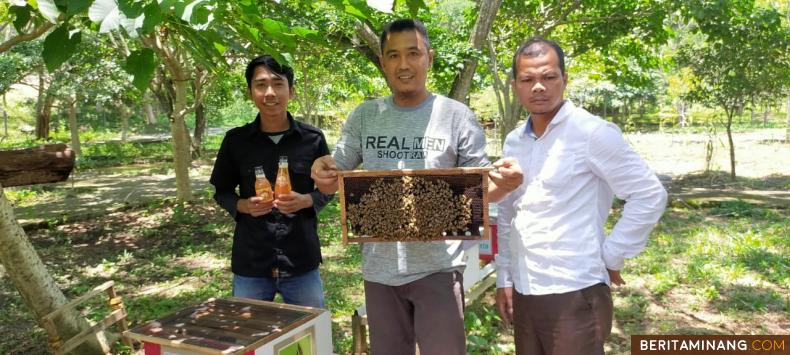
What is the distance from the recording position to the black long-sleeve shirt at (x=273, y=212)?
3.54m

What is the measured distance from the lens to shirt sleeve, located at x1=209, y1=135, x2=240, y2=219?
3645 mm

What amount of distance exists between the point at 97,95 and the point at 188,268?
14837 millimetres

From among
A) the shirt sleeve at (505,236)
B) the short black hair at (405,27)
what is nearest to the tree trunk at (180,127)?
the short black hair at (405,27)

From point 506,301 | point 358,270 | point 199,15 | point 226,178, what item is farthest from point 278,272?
point 358,270

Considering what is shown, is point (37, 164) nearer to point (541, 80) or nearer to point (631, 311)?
point (541, 80)

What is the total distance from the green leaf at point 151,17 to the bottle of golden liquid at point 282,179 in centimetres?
145

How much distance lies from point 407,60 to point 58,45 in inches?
62.7

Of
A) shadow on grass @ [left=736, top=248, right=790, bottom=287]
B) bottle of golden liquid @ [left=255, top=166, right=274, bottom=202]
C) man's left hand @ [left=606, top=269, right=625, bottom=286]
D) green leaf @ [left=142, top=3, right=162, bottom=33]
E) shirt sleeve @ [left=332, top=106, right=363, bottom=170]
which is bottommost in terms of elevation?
shadow on grass @ [left=736, top=248, right=790, bottom=287]

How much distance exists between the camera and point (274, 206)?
3482 mm

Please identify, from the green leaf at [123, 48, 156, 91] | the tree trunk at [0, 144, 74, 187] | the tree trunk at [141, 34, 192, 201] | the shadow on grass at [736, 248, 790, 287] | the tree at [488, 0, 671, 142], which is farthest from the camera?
the tree at [488, 0, 671, 142]

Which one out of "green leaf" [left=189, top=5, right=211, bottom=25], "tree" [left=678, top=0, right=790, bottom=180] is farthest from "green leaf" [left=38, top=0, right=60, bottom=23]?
"tree" [left=678, top=0, right=790, bottom=180]

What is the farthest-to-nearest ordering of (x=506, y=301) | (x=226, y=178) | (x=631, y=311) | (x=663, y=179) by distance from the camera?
1. (x=663, y=179)
2. (x=631, y=311)
3. (x=226, y=178)
4. (x=506, y=301)

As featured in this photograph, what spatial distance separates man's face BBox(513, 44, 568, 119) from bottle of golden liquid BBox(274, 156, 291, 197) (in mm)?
1475

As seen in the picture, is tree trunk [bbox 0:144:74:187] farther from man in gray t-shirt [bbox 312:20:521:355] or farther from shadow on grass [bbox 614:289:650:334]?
shadow on grass [bbox 614:289:650:334]
